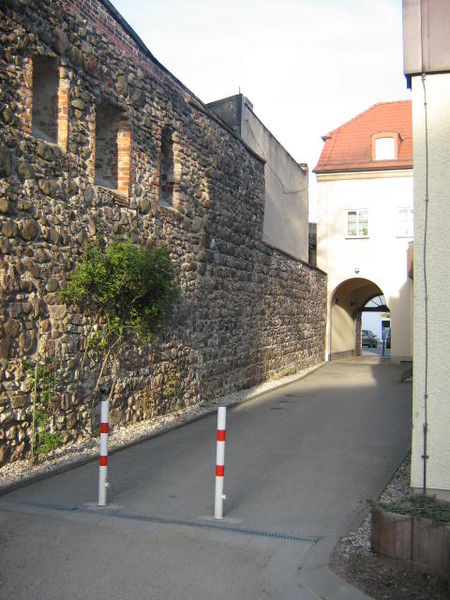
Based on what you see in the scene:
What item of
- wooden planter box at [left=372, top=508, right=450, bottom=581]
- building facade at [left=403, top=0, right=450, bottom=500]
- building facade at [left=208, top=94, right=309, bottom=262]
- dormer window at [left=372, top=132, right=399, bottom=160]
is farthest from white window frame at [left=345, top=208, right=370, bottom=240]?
wooden planter box at [left=372, top=508, right=450, bottom=581]

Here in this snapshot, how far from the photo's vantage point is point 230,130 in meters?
15.2

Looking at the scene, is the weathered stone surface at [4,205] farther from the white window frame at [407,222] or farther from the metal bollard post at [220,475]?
the white window frame at [407,222]

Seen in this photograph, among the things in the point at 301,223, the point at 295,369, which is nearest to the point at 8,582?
the point at 295,369

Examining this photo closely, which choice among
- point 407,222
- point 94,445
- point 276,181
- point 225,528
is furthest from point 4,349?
point 407,222

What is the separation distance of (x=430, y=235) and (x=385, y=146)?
2501 centimetres

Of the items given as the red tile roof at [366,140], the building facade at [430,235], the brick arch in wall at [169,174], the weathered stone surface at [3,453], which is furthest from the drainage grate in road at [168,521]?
the red tile roof at [366,140]

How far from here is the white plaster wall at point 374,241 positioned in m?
29.0

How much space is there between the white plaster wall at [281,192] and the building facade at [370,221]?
2.72 m

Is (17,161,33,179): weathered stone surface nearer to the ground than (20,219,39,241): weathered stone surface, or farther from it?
farther from it

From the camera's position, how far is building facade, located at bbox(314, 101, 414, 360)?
1144 inches

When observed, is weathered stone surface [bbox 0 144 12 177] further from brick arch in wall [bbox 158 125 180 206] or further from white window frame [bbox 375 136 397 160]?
white window frame [bbox 375 136 397 160]

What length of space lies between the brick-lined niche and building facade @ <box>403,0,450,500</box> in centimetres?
510

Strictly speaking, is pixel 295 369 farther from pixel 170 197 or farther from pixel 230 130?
pixel 170 197

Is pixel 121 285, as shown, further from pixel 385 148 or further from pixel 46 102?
pixel 385 148
